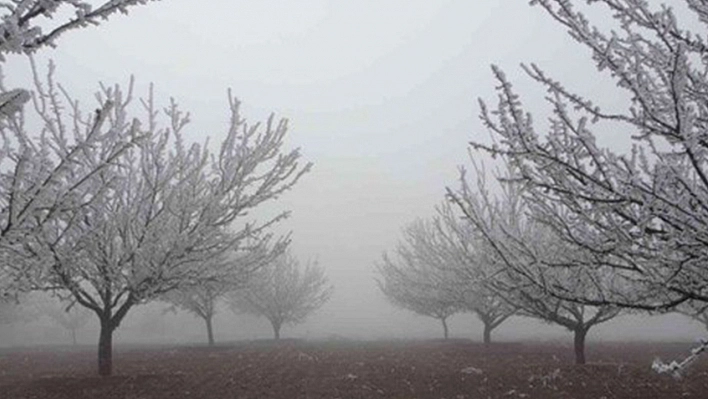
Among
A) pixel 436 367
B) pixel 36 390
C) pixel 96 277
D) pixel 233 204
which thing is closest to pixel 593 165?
pixel 233 204

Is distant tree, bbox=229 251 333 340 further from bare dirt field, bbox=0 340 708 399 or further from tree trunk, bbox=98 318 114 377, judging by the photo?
tree trunk, bbox=98 318 114 377

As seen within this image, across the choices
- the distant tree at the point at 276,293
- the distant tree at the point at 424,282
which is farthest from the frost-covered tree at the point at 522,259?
the distant tree at the point at 276,293

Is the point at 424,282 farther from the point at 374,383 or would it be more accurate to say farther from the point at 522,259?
the point at 522,259

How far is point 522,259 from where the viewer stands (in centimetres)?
633

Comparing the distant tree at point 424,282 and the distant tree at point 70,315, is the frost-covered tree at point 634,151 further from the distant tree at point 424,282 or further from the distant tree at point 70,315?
the distant tree at point 70,315

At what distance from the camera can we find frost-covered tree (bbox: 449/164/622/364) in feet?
14.9

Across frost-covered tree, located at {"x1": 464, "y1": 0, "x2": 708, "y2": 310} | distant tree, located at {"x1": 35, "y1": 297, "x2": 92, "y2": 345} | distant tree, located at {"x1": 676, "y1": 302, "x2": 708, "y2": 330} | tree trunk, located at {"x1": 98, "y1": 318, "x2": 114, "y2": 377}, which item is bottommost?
distant tree, located at {"x1": 35, "y1": 297, "x2": 92, "y2": 345}

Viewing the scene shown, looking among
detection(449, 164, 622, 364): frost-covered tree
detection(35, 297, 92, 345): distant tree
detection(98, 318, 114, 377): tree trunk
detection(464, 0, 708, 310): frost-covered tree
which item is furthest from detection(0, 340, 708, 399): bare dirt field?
detection(35, 297, 92, 345): distant tree

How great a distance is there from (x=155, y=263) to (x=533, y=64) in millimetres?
7774

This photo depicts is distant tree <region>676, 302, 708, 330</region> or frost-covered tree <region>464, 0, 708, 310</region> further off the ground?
frost-covered tree <region>464, 0, 708, 310</region>

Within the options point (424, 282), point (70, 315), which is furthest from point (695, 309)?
point (70, 315)

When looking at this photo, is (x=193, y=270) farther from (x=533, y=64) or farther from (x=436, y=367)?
(x=533, y=64)

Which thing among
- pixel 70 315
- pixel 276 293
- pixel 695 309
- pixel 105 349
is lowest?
pixel 70 315

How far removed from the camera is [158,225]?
9.47m
